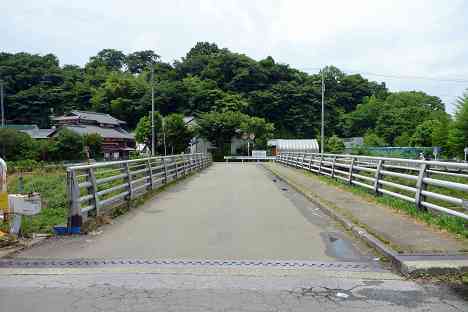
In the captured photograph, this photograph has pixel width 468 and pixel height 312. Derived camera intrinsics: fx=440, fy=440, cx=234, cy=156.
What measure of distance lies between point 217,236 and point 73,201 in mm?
2435

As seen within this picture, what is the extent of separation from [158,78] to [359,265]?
81.2 m

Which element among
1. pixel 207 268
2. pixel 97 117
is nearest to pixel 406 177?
pixel 207 268

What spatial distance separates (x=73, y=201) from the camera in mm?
7230

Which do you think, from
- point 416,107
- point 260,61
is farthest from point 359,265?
point 416,107

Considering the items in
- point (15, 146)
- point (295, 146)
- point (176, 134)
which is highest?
point (176, 134)

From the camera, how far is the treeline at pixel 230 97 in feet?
237

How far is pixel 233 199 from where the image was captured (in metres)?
12.2

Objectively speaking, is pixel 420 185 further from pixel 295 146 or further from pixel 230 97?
pixel 230 97

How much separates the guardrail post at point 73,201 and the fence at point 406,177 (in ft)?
19.2

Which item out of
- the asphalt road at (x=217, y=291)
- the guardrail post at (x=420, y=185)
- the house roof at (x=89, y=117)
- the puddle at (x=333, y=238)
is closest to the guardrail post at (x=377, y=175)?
the puddle at (x=333, y=238)

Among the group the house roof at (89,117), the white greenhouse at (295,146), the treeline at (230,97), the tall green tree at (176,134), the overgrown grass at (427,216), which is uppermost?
the treeline at (230,97)

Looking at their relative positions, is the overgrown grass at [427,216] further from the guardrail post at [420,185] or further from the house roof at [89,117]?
the house roof at [89,117]

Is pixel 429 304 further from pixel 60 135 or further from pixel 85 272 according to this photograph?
pixel 60 135

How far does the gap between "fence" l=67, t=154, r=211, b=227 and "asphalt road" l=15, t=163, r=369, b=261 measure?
466 millimetres
